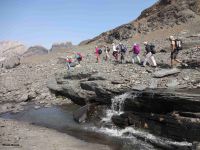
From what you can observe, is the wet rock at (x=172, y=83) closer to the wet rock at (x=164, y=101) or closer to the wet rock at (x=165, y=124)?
the wet rock at (x=164, y=101)

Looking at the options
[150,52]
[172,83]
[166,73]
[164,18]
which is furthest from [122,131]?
[164,18]

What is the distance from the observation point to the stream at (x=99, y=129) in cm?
2067

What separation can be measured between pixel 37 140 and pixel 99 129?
5.54 metres

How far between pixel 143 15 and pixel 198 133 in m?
67.2

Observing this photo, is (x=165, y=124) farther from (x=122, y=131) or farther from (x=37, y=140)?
(x=37, y=140)

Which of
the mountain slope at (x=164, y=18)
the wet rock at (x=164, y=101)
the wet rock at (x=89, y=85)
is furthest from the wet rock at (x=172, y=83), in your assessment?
the mountain slope at (x=164, y=18)

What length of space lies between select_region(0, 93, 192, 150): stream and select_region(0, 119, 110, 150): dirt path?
112 centimetres

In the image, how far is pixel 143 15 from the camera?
275 feet

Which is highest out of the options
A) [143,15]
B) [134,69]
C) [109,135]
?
[143,15]

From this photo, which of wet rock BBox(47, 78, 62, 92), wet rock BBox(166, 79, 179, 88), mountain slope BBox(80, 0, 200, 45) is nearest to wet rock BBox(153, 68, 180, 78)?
wet rock BBox(166, 79, 179, 88)

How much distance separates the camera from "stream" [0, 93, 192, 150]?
67.8 feet

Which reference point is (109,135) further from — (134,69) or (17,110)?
(17,110)

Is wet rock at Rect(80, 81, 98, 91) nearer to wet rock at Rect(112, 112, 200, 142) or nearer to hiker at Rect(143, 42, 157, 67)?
hiker at Rect(143, 42, 157, 67)

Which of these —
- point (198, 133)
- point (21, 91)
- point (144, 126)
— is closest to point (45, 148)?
point (144, 126)
